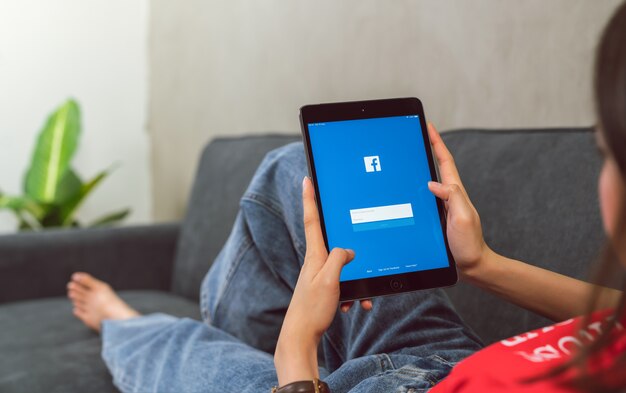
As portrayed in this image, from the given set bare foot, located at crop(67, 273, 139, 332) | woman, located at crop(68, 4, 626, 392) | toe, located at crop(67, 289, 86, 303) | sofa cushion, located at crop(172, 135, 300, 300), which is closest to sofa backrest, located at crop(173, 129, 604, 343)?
woman, located at crop(68, 4, 626, 392)

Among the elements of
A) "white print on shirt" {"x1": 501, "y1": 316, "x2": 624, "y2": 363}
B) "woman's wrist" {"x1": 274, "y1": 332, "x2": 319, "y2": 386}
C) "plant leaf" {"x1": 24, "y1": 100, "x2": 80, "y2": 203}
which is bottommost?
"plant leaf" {"x1": 24, "y1": 100, "x2": 80, "y2": 203}

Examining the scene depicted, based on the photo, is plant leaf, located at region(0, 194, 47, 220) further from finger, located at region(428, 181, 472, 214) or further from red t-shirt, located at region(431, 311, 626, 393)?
red t-shirt, located at region(431, 311, 626, 393)

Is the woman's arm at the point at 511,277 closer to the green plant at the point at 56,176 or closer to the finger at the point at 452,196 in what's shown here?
the finger at the point at 452,196

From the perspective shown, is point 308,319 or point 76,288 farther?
point 76,288

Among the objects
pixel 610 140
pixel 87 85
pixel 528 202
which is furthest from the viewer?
pixel 87 85

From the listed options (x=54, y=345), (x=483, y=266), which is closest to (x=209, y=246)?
(x=54, y=345)

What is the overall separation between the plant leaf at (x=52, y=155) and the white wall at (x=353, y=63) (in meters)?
0.39

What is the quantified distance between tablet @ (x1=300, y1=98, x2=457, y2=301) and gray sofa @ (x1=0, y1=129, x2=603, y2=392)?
27 centimetres

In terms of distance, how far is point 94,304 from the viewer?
1596mm

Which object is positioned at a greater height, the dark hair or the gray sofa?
the dark hair

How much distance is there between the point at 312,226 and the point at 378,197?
0.40 ft

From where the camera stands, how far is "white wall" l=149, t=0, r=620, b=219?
1.38 metres

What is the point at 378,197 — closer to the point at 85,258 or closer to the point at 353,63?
the point at 353,63

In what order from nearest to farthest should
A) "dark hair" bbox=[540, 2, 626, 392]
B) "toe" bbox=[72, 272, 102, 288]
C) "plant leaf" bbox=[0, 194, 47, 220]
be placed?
"dark hair" bbox=[540, 2, 626, 392] < "toe" bbox=[72, 272, 102, 288] < "plant leaf" bbox=[0, 194, 47, 220]
